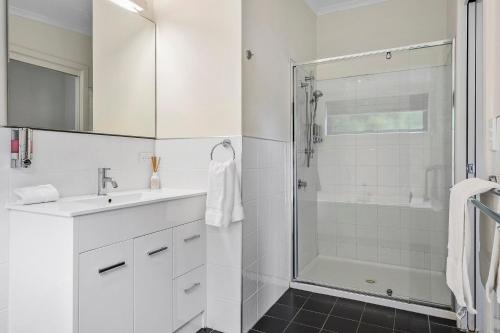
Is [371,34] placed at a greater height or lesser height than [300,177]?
greater

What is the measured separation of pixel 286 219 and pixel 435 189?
1219mm

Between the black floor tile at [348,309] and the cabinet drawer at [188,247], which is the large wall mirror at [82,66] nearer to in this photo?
the cabinet drawer at [188,247]

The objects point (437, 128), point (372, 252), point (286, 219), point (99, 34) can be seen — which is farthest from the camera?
point (372, 252)

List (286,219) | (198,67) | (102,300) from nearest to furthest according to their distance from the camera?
1. (102,300)
2. (198,67)
3. (286,219)

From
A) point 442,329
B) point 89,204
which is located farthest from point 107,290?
point 442,329

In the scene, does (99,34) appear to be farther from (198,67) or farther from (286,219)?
(286,219)

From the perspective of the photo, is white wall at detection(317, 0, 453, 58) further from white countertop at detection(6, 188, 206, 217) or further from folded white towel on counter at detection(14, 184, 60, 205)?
folded white towel on counter at detection(14, 184, 60, 205)

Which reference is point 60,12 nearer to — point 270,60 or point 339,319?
point 270,60

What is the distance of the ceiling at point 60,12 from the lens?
62.2 inches

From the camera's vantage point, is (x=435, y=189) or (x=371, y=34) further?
(x=371, y=34)

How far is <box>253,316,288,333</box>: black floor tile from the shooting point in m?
2.06

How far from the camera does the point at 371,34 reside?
326cm

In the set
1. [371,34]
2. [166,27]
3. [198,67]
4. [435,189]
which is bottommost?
[435,189]

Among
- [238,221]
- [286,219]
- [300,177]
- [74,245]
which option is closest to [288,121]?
[300,177]
